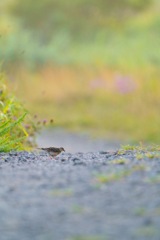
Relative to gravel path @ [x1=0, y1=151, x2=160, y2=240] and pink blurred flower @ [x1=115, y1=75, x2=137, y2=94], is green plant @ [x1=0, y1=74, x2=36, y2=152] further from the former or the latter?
pink blurred flower @ [x1=115, y1=75, x2=137, y2=94]

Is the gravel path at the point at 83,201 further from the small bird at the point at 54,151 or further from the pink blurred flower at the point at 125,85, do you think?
the pink blurred flower at the point at 125,85

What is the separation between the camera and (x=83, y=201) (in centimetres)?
538

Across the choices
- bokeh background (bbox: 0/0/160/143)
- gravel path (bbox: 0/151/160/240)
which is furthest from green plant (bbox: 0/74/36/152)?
bokeh background (bbox: 0/0/160/143)

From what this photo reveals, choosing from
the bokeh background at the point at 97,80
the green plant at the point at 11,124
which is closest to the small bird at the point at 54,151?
the green plant at the point at 11,124

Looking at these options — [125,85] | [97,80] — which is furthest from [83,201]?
[97,80]

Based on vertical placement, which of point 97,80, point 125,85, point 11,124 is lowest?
point 11,124

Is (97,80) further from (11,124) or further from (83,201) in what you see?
(83,201)

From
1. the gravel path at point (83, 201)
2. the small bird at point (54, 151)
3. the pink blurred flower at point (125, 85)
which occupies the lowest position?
the gravel path at point (83, 201)

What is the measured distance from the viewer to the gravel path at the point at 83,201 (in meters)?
4.87

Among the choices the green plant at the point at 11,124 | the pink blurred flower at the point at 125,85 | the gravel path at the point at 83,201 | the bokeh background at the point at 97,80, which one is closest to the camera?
the gravel path at the point at 83,201

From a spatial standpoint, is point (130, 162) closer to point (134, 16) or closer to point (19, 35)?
point (19, 35)

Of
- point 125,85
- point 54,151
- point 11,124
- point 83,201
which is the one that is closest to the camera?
point 83,201

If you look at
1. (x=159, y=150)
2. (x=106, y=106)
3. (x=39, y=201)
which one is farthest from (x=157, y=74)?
(x=39, y=201)

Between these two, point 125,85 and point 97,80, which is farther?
point 97,80
